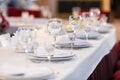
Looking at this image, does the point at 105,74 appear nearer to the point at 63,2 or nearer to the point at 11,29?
the point at 11,29

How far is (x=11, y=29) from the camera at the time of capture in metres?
4.55

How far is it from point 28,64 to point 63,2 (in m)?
10.4

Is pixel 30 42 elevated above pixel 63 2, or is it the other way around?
pixel 63 2

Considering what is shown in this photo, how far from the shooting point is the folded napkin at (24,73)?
1.46m

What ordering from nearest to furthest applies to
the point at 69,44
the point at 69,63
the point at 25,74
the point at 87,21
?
1. the point at 25,74
2. the point at 69,63
3. the point at 69,44
4. the point at 87,21

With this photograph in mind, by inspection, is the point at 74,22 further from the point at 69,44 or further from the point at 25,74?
the point at 25,74

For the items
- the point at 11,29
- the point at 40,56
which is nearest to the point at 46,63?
the point at 40,56

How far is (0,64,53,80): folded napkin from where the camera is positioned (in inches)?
57.5

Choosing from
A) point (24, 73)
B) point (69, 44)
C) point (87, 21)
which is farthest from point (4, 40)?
point (87, 21)

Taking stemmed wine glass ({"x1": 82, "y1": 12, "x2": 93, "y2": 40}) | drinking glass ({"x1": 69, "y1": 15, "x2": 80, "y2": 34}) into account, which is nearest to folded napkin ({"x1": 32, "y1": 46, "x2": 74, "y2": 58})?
drinking glass ({"x1": 69, "y1": 15, "x2": 80, "y2": 34})

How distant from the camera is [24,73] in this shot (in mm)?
1511

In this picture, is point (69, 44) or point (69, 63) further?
point (69, 44)

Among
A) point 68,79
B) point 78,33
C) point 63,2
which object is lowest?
point 68,79

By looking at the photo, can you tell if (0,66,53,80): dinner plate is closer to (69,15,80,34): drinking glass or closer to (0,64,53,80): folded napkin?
(0,64,53,80): folded napkin
